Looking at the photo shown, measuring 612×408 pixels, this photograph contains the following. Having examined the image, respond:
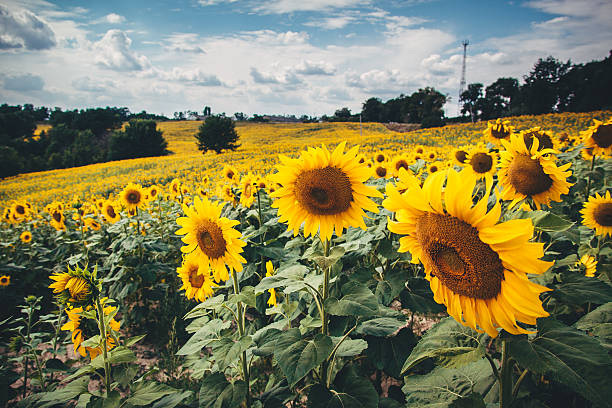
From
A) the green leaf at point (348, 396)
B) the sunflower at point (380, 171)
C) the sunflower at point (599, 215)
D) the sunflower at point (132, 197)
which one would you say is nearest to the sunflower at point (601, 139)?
the sunflower at point (599, 215)

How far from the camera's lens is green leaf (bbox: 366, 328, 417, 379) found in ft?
6.57

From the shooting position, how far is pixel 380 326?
6.14ft

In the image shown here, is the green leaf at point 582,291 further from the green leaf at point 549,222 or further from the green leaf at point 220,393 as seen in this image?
the green leaf at point 220,393

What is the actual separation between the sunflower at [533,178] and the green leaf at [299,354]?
1590mm

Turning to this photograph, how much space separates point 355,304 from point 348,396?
59 cm

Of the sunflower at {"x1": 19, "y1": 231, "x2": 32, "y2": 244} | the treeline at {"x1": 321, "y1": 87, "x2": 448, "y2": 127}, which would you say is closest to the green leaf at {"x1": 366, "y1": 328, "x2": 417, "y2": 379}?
the sunflower at {"x1": 19, "y1": 231, "x2": 32, "y2": 244}

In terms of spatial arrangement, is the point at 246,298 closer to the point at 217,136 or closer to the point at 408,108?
the point at 217,136

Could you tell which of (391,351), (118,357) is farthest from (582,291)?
(118,357)

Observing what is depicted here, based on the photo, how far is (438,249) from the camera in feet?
A: 3.86

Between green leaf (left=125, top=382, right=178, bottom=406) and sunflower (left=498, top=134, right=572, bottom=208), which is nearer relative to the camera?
green leaf (left=125, top=382, right=178, bottom=406)

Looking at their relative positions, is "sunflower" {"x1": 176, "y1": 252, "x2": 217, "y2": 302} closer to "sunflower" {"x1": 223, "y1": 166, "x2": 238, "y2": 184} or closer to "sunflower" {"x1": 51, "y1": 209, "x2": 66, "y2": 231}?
"sunflower" {"x1": 223, "y1": 166, "x2": 238, "y2": 184}

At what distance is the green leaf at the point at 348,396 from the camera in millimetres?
1654

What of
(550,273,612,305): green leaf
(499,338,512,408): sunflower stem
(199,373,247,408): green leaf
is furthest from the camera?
(199,373,247,408): green leaf

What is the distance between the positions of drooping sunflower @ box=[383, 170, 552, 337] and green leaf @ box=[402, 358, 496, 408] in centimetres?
48
